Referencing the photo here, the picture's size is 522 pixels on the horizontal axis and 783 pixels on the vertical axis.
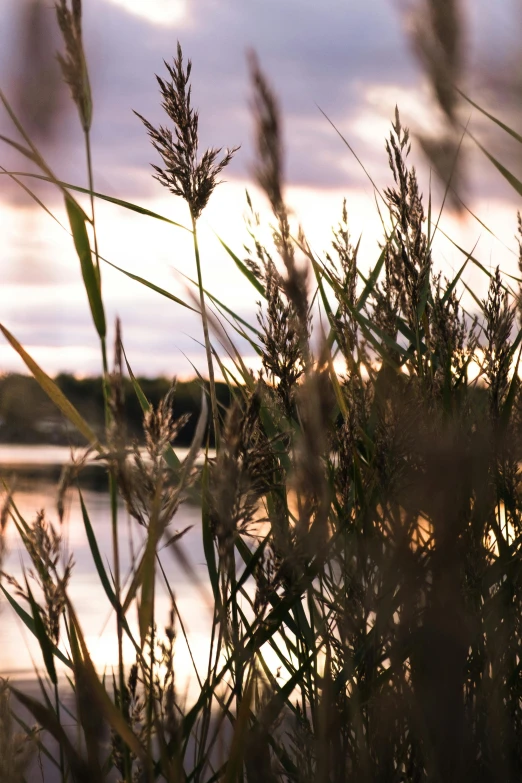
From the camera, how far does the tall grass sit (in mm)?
622

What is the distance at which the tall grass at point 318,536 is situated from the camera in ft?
2.04

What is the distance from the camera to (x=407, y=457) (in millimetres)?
884

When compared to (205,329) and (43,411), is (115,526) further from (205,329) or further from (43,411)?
(205,329)

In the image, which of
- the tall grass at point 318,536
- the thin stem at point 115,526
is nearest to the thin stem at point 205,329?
the tall grass at point 318,536

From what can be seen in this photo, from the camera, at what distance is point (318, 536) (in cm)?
65

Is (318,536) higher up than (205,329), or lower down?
lower down

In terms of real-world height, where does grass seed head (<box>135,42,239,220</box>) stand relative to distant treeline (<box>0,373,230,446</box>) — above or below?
above

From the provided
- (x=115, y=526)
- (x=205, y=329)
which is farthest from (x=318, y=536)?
(x=205, y=329)

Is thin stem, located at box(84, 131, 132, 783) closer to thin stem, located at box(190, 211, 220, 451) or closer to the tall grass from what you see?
the tall grass

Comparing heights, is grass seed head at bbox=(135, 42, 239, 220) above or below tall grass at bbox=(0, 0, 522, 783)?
above

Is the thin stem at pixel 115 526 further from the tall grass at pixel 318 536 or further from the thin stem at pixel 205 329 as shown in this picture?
the thin stem at pixel 205 329

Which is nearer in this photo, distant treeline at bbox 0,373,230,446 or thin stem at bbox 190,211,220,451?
distant treeline at bbox 0,373,230,446

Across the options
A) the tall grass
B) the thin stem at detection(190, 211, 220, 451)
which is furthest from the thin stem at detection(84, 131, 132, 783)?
the thin stem at detection(190, 211, 220, 451)

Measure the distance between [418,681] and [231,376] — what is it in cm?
52
